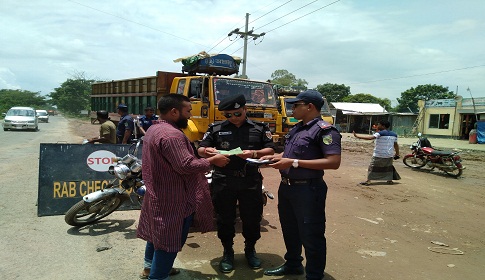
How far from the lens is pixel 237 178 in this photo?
10.9 feet

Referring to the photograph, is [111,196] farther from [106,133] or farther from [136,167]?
[106,133]

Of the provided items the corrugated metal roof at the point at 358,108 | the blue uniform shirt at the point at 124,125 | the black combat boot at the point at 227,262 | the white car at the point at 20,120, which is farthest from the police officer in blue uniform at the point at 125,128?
the corrugated metal roof at the point at 358,108

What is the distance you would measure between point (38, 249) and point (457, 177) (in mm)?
10616

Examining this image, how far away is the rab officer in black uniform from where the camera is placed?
333 centimetres

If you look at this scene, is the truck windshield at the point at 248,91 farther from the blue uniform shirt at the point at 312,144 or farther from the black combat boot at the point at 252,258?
the blue uniform shirt at the point at 312,144

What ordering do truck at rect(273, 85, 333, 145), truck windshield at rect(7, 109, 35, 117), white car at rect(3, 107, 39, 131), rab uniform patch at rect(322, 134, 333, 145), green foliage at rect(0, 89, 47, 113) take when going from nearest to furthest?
rab uniform patch at rect(322, 134, 333, 145) → truck at rect(273, 85, 333, 145) → white car at rect(3, 107, 39, 131) → truck windshield at rect(7, 109, 35, 117) → green foliage at rect(0, 89, 47, 113)

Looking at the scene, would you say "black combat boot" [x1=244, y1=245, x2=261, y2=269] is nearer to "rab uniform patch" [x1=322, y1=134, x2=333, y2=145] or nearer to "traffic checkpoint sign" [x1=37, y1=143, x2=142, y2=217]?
"rab uniform patch" [x1=322, y1=134, x2=333, y2=145]

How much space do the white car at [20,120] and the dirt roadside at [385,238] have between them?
18.2m

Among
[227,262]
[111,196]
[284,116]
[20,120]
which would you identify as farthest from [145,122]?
[20,120]

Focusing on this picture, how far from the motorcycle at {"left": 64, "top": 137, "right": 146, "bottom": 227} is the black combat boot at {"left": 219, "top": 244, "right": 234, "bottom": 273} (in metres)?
1.36

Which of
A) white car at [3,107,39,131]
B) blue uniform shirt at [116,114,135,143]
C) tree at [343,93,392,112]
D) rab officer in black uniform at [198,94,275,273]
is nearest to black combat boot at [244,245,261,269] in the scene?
rab officer in black uniform at [198,94,275,273]

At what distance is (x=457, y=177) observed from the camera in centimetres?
968

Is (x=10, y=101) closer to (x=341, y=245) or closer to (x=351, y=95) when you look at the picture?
(x=351, y=95)

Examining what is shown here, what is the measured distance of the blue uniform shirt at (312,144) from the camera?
2.75m
